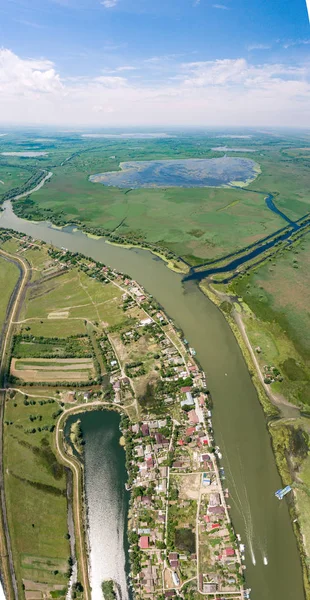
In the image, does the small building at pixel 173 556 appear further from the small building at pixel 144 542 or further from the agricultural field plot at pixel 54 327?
the agricultural field plot at pixel 54 327

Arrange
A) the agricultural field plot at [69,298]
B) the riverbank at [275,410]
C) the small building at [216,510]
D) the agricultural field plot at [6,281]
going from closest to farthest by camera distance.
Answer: the riverbank at [275,410] → the small building at [216,510] → the agricultural field plot at [69,298] → the agricultural field plot at [6,281]

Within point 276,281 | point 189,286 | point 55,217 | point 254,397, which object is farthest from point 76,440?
point 55,217

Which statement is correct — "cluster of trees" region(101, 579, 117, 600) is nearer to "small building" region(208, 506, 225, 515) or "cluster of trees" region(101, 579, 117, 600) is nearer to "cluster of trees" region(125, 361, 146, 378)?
"small building" region(208, 506, 225, 515)

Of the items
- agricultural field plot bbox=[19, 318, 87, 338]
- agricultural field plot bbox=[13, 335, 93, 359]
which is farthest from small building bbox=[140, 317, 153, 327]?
agricultural field plot bbox=[19, 318, 87, 338]

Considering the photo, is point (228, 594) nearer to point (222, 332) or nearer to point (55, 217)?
point (222, 332)

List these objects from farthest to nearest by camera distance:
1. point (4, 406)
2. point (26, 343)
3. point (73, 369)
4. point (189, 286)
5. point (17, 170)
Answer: point (17, 170)
point (189, 286)
point (26, 343)
point (73, 369)
point (4, 406)

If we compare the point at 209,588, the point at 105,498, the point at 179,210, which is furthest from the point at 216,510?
the point at 179,210

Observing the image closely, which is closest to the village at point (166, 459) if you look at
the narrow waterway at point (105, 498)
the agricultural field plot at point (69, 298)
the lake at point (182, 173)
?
the narrow waterway at point (105, 498)
